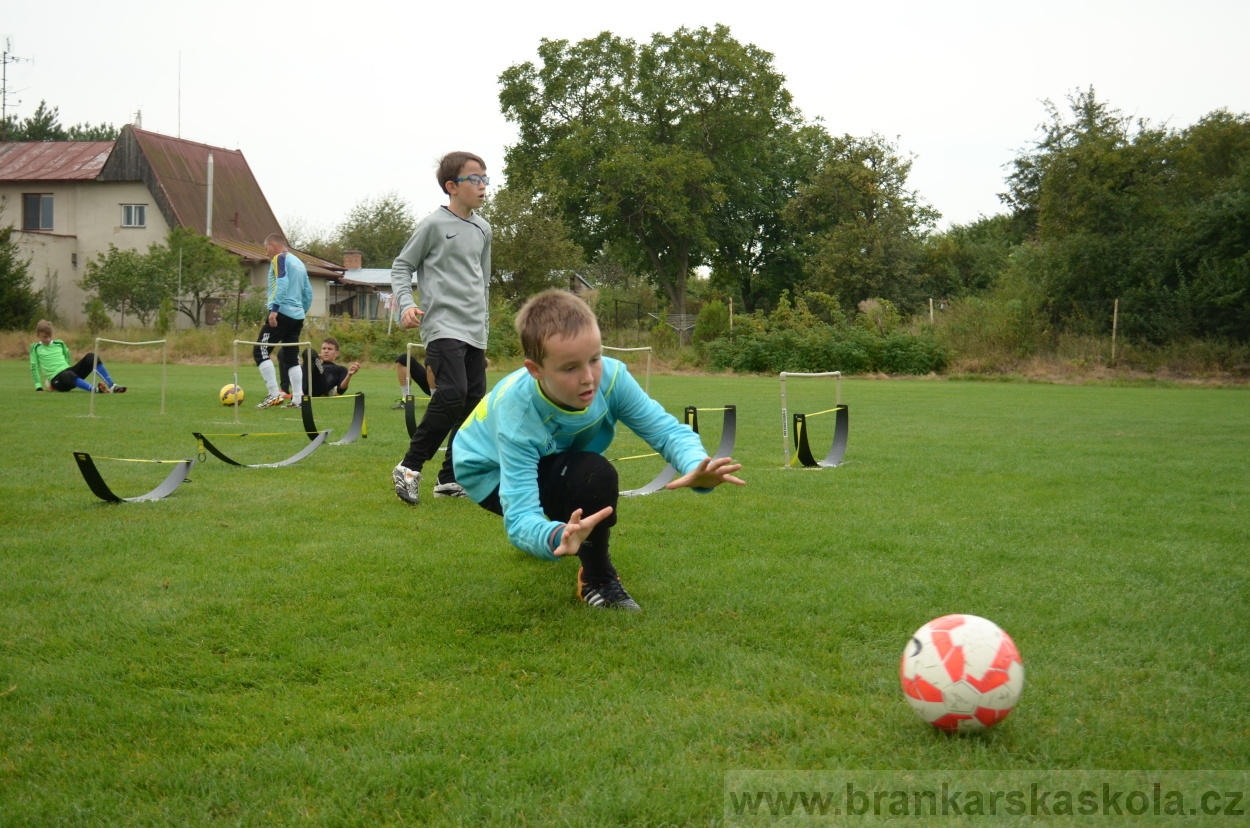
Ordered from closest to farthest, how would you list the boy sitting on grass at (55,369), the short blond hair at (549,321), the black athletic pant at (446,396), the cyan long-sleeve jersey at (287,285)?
the short blond hair at (549,321), the black athletic pant at (446,396), the cyan long-sleeve jersey at (287,285), the boy sitting on grass at (55,369)

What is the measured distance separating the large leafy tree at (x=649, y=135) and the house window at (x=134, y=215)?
16.5 m

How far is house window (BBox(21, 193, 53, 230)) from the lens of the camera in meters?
44.3

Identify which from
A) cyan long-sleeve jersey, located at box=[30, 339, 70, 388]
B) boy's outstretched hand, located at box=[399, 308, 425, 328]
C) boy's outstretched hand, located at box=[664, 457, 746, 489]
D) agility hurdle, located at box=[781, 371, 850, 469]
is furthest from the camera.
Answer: cyan long-sleeve jersey, located at box=[30, 339, 70, 388]

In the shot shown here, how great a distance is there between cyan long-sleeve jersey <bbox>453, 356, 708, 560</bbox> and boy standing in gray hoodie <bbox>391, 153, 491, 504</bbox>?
2387 millimetres

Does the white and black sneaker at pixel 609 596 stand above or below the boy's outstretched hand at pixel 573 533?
below

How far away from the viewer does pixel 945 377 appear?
91.0 ft

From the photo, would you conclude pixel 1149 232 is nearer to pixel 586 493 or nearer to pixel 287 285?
pixel 287 285

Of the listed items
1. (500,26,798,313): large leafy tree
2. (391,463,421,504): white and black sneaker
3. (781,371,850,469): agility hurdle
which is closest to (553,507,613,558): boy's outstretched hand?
(391,463,421,504): white and black sneaker

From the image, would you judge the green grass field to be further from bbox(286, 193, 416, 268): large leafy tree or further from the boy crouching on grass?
bbox(286, 193, 416, 268): large leafy tree

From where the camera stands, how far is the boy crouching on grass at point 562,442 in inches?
146

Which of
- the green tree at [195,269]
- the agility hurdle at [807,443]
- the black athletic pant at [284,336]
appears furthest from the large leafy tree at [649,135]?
the agility hurdle at [807,443]

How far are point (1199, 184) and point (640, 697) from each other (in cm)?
3124

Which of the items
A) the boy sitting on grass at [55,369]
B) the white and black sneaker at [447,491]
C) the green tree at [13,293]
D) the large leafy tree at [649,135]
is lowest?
the white and black sneaker at [447,491]

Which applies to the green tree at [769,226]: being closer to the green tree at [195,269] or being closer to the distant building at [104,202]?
the distant building at [104,202]
